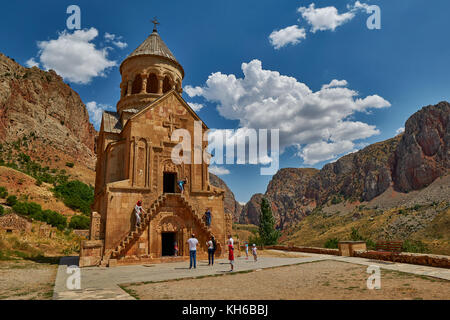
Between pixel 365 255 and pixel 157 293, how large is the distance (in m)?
12.1

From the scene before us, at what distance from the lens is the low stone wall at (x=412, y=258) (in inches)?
448

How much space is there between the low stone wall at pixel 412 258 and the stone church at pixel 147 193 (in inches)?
326

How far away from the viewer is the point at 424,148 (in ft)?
281

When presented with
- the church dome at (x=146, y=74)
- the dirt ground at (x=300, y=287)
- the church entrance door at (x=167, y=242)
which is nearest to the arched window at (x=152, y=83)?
the church dome at (x=146, y=74)

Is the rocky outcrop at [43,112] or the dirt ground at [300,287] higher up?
the rocky outcrop at [43,112]

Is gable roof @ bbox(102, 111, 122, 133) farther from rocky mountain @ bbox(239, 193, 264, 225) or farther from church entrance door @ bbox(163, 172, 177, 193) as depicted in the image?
rocky mountain @ bbox(239, 193, 264, 225)

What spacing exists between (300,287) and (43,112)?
9375 cm

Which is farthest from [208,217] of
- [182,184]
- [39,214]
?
[39,214]

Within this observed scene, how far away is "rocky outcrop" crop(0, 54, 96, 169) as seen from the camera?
2938 inches

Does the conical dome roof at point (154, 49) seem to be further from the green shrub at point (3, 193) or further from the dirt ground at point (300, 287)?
the green shrub at point (3, 193)

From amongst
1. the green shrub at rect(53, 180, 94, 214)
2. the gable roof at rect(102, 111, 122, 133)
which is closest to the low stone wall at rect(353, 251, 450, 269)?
the gable roof at rect(102, 111, 122, 133)

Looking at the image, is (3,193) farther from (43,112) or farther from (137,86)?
(43,112)
